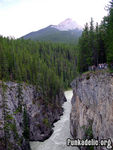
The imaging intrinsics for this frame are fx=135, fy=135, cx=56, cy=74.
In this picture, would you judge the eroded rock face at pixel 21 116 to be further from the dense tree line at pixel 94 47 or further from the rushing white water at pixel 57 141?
the dense tree line at pixel 94 47

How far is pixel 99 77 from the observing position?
23000 millimetres

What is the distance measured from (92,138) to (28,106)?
22869 mm

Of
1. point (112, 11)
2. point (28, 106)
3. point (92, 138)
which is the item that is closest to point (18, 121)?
point (28, 106)

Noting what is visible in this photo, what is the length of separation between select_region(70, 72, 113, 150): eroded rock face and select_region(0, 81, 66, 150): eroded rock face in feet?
49.0

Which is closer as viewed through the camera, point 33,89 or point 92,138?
point 92,138

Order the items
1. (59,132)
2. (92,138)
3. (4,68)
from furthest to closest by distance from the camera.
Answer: (4,68), (59,132), (92,138)

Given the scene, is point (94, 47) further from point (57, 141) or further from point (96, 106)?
point (57, 141)

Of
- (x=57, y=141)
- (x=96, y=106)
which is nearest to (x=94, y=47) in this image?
(x=96, y=106)

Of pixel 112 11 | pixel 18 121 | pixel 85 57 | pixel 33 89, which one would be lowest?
pixel 18 121

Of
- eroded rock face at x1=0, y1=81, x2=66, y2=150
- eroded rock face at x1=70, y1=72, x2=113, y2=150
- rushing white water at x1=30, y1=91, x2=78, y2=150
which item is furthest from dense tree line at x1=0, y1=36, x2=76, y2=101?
eroded rock face at x1=70, y1=72, x2=113, y2=150

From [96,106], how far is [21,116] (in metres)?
22.1

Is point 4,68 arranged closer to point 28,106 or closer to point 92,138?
point 28,106

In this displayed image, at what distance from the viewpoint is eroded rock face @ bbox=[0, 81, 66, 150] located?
99.8 feet

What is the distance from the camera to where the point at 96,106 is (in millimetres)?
23484
